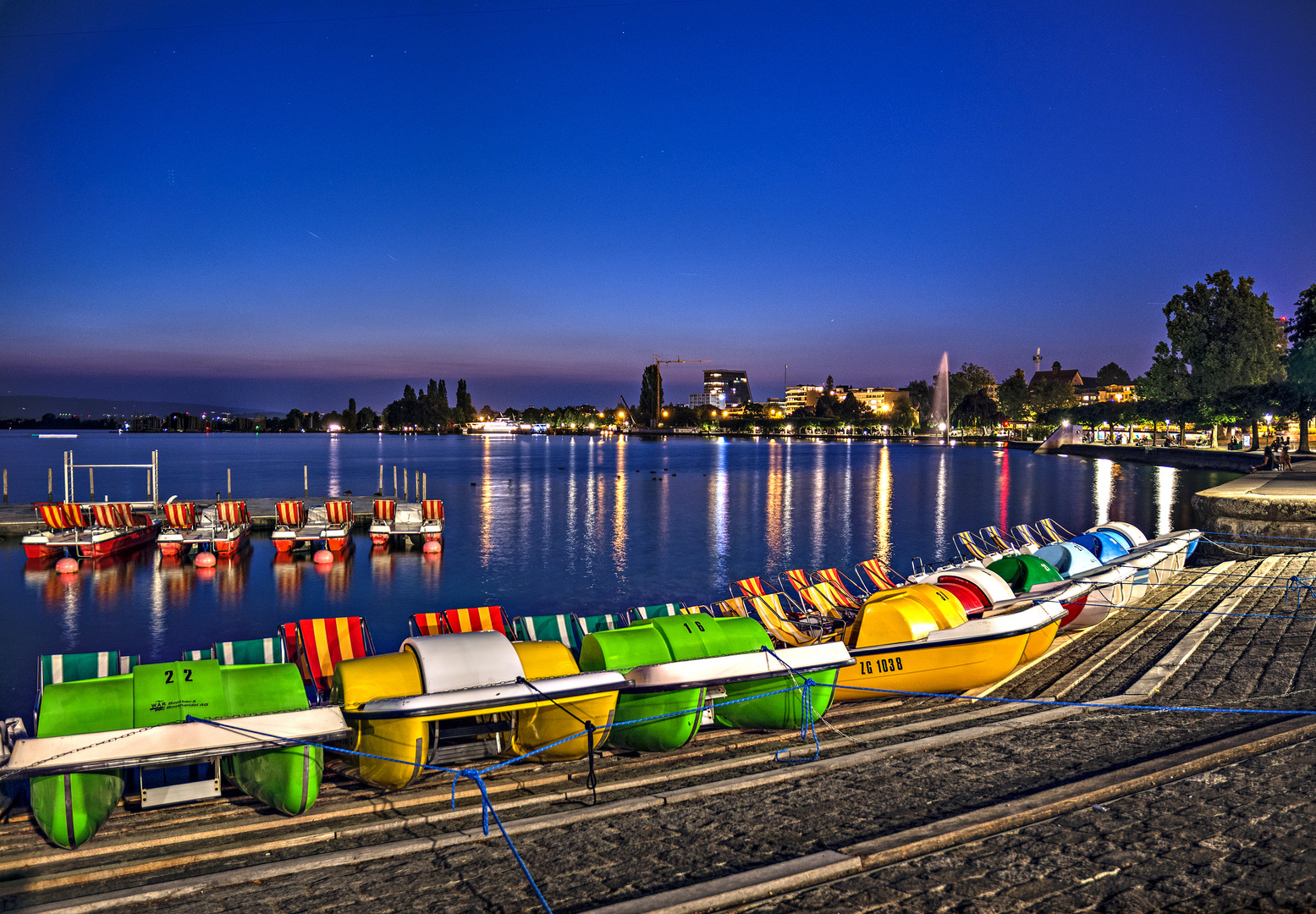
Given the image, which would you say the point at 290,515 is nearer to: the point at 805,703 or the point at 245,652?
the point at 245,652

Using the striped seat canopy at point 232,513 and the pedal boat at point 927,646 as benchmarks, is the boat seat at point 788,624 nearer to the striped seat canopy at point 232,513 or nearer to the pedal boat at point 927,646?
the pedal boat at point 927,646

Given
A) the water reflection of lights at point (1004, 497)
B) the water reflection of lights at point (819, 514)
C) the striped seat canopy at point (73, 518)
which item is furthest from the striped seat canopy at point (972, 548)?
the striped seat canopy at point (73, 518)

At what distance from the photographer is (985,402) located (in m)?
196

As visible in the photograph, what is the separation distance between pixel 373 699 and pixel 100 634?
797 inches

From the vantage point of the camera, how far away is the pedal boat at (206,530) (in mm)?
32688

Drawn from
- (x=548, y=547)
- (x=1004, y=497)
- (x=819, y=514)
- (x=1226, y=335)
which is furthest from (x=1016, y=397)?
(x=548, y=547)

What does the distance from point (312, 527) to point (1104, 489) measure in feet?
200

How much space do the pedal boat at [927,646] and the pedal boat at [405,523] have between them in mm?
29458

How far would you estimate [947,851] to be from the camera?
5.61 meters

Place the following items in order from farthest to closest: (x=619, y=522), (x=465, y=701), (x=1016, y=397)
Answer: (x=1016, y=397) < (x=619, y=522) < (x=465, y=701)

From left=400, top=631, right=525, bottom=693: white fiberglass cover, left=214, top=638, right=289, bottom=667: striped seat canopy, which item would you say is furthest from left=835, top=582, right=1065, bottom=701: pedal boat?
left=214, top=638, right=289, bottom=667: striped seat canopy

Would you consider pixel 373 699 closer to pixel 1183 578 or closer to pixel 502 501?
pixel 1183 578

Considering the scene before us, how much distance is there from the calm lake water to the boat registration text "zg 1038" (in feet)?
48.5

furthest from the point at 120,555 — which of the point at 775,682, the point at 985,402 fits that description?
the point at 985,402
